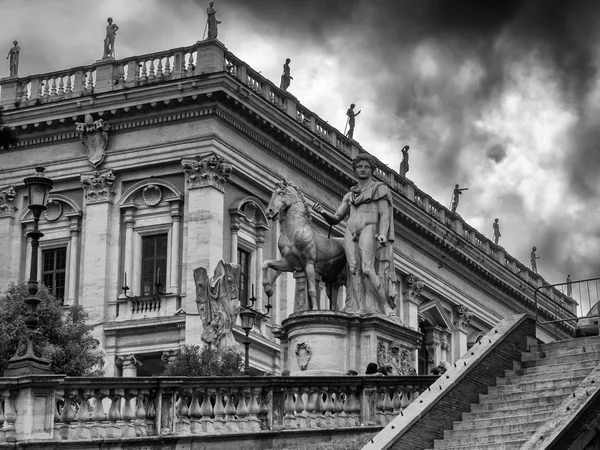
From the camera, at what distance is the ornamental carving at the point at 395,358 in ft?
96.7

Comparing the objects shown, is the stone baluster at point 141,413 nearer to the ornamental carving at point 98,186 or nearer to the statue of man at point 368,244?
the statue of man at point 368,244

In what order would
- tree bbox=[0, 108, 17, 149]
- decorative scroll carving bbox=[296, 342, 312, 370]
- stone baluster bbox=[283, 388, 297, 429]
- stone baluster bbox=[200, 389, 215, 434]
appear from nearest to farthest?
1. tree bbox=[0, 108, 17, 149]
2. stone baluster bbox=[200, 389, 215, 434]
3. stone baluster bbox=[283, 388, 297, 429]
4. decorative scroll carving bbox=[296, 342, 312, 370]

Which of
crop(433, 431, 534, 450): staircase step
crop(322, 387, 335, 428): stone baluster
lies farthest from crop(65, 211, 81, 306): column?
crop(433, 431, 534, 450): staircase step

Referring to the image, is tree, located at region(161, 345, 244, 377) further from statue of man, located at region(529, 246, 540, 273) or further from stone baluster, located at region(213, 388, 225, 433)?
statue of man, located at region(529, 246, 540, 273)

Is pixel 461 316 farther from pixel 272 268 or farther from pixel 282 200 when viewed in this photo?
pixel 282 200

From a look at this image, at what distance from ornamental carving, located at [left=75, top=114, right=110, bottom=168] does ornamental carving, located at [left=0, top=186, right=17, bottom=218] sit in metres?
3.25

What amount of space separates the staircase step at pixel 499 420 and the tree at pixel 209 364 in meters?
11.4

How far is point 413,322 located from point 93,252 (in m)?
20.4

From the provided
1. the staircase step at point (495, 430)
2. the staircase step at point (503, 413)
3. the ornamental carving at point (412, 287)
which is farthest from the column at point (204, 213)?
the staircase step at point (495, 430)

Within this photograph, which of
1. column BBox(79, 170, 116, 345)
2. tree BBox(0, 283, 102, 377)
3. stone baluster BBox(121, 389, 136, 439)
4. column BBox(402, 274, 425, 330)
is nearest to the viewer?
stone baluster BBox(121, 389, 136, 439)

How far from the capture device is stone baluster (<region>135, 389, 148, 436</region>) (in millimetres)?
22531

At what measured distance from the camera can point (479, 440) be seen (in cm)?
2173

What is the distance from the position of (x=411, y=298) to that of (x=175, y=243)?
19.3 m

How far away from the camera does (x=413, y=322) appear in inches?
2675
